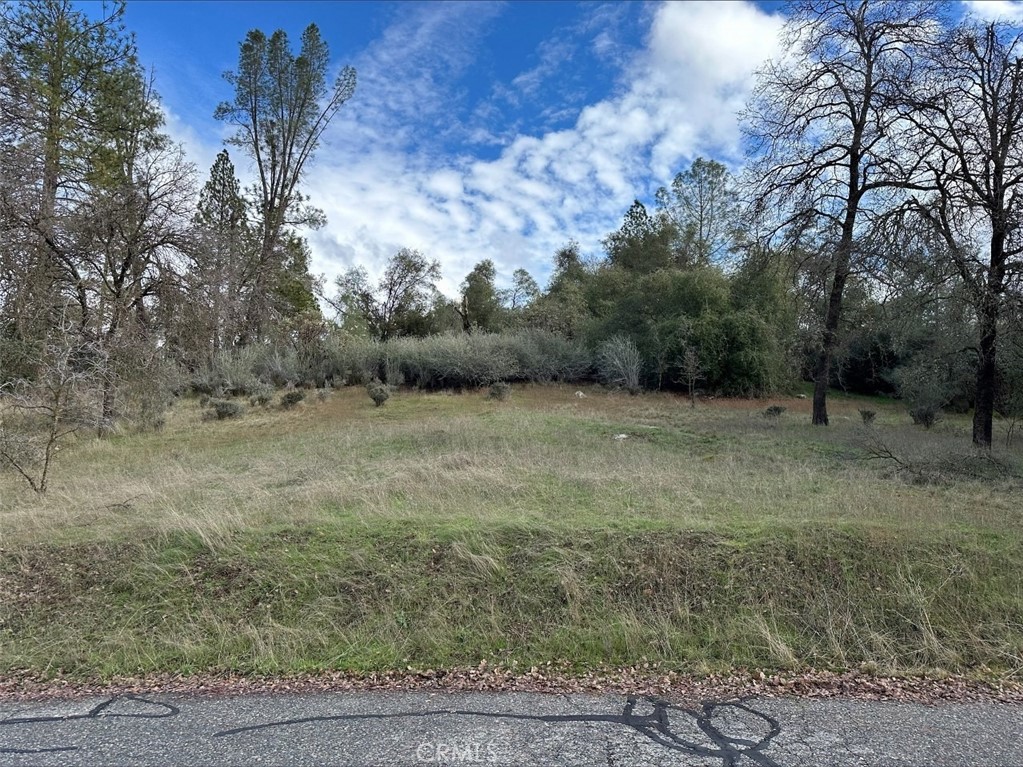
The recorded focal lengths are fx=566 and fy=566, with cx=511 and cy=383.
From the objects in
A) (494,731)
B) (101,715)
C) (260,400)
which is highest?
(260,400)

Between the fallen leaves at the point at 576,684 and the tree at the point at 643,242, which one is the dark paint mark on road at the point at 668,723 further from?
the tree at the point at 643,242

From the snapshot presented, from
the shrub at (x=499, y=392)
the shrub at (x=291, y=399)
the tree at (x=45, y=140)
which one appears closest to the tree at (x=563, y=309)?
the shrub at (x=499, y=392)

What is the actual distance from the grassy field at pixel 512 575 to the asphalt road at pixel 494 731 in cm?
55

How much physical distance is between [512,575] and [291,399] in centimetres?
1970

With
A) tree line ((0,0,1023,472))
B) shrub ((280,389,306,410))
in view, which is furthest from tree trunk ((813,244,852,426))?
shrub ((280,389,306,410))

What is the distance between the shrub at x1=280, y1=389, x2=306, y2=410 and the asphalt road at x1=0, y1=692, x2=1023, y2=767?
19633mm

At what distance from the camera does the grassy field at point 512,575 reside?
13.4 ft

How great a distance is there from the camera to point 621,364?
3003 cm

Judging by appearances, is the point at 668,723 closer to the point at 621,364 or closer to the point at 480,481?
the point at 480,481

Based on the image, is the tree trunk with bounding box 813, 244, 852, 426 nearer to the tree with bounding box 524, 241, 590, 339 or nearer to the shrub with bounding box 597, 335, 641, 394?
the shrub with bounding box 597, 335, 641, 394

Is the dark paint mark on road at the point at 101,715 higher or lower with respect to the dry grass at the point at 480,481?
lower

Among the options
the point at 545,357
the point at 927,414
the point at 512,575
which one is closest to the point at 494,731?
the point at 512,575

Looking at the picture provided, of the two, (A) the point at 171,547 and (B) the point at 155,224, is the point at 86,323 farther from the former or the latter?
(A) the point at 171,547

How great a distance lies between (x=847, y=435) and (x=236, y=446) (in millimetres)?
16452
